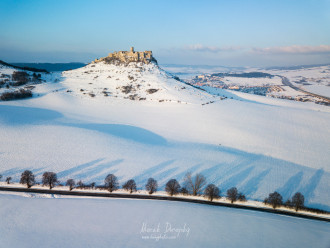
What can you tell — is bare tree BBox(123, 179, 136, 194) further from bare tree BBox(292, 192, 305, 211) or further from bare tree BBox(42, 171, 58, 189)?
bare tree BBox(292, 192, 305, 211)

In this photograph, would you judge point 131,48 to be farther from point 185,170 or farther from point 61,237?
point 61,237

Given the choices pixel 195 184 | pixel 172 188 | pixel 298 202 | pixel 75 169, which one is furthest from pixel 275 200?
pixel 75 169

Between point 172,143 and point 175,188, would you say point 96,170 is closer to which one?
point 175,188

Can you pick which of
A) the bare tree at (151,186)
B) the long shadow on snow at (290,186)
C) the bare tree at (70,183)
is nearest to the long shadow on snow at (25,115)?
the bare tree at (70,183)

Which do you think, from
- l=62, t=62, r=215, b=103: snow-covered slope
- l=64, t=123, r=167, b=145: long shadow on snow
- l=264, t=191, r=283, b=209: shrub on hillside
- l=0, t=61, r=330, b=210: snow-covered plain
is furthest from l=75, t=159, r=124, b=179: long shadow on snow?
l=62, t=62, r=215, b=103: snow-covered slope

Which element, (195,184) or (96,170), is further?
(96,170)

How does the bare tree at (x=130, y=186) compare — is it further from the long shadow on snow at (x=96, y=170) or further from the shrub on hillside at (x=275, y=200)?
the shrub on hillside at (x=275, y=200)

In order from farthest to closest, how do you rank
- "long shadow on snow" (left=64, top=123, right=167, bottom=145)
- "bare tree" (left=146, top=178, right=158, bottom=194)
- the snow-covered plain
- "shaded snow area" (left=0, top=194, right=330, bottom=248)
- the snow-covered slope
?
the snow-covered slope < "long shadow on snow" (left=64, top=123, right=167, bottom=145) < the snow-covered plain < "bare tree" (left=146, top=178, right=158, bottom=194) < "shaded snow area" (left=0, top=194, right=330, bottom=248)
